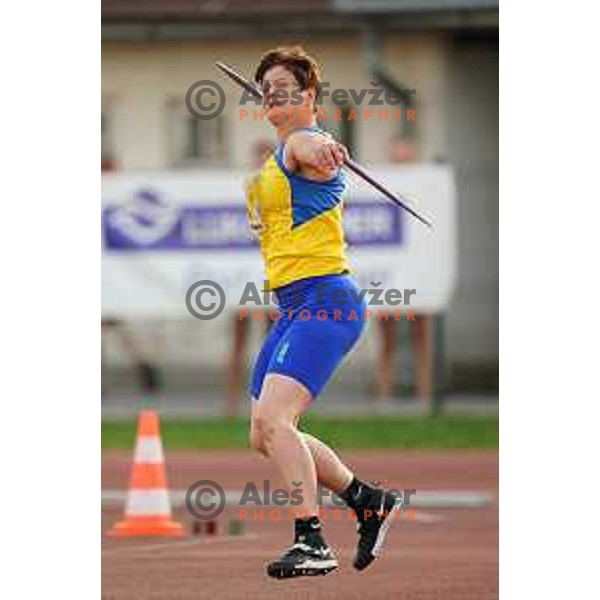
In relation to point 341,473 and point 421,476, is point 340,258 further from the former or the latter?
point 421,476

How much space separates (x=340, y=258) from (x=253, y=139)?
14.8m

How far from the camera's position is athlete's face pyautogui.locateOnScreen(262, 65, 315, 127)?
31.9 feet

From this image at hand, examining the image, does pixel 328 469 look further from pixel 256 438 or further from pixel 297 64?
pixel 297 64

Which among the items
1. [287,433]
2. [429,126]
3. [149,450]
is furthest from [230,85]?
[287,433]

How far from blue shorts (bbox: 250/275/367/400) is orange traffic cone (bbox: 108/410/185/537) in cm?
329

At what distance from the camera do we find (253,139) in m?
24.6

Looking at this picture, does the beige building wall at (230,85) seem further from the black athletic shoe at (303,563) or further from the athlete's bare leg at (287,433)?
the black athletic shoe at (303,563)

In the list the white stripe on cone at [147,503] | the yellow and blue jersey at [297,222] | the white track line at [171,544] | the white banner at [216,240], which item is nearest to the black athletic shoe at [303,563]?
the yellow and blue jersey at [297,222]

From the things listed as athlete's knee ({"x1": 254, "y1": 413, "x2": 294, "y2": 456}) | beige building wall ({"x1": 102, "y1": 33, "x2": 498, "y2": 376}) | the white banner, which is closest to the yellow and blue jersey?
athlete's knee ({"x1": 254, "y1": 413, "x2": 294, "y2": 456})

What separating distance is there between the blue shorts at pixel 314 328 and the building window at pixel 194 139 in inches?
600

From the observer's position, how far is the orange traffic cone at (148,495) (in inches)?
519

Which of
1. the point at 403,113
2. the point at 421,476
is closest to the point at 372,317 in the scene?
the point at 403,113

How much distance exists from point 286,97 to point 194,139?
15.7 m
